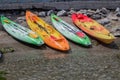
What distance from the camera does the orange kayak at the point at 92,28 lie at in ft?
49.5

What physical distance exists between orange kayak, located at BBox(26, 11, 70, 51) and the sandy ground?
18cm

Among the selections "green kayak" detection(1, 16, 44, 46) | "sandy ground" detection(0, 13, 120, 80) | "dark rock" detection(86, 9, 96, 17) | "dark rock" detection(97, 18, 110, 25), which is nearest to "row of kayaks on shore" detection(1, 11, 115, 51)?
"green kayak" detection(1, 16, 44, 46)

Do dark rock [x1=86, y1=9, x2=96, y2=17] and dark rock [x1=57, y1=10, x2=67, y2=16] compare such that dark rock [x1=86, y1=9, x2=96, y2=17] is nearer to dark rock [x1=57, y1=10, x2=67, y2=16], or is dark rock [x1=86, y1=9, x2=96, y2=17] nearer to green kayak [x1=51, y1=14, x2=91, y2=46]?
dark rock [x1=57, y1=10, x2=67, y2=16]

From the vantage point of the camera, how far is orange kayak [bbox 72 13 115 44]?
49.5 ft

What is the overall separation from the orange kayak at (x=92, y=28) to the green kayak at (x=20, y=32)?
5.91 ft

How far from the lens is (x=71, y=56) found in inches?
555

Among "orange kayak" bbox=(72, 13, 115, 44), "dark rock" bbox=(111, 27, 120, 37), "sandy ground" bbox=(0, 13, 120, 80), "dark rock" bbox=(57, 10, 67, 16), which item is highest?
"dark rock" bbox=(57, 10, 67, 16)

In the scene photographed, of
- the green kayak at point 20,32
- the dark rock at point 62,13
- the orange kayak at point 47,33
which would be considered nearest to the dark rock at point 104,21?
the dark rock at point 62,13

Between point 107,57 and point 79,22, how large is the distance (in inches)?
109

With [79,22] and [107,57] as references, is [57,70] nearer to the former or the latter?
[107,57]

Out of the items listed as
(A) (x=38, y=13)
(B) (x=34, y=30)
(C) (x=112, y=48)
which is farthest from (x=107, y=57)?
(A) (x=38, y=13)

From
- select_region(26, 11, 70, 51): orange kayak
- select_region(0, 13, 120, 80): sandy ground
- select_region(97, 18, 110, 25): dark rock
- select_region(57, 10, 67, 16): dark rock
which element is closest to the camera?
select_region(0, 13, 120, 80): sandy ground

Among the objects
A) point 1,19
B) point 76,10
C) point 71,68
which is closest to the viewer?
point 71,68

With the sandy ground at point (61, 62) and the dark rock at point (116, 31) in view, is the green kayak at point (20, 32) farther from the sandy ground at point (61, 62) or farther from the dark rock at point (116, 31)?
the dark rock at point (116, 31)
